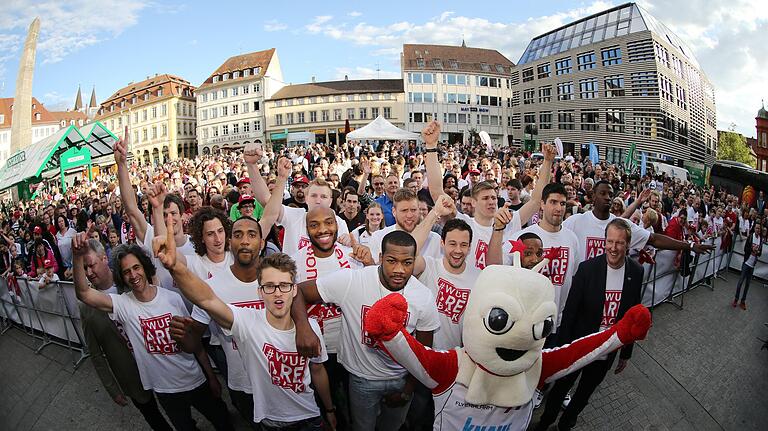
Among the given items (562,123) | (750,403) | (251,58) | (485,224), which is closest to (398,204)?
(485,224)

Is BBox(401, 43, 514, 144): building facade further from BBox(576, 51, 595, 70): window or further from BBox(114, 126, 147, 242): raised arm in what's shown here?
BBox(114, 126, 147, 242): raised arm

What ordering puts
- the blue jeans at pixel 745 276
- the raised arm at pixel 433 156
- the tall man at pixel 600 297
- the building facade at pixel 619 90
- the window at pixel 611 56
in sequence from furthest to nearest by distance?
the window at pixel 611 56
the building facade at pixel 619 90
the blue jeans at pixel 745 276
the raised arm at pixel 433 156
the tall man at pixel 600 297

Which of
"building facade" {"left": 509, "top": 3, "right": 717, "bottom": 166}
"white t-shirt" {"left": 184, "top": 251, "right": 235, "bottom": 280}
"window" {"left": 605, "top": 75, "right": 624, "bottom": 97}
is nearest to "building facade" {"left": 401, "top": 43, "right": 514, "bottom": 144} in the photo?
"building facade" {"left": 509, "top": 3, "right": 717, "bottom": 166}

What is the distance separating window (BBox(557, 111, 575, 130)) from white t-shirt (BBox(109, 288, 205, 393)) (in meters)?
52.0

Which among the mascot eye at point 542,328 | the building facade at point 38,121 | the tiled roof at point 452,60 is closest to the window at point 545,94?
the tiled roof at point 452,60

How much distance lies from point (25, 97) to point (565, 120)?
49.8 m

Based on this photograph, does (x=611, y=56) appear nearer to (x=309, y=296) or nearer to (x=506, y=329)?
(x=309, y=296)

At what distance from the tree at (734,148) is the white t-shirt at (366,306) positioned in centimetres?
8695

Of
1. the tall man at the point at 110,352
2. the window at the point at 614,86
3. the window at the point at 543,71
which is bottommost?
the tall man at the point at 110,352

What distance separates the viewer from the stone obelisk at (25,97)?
30.0 meters

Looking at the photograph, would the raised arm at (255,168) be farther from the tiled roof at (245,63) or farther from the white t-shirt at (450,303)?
the tiled roof at (245,63)

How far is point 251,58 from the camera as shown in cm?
6394

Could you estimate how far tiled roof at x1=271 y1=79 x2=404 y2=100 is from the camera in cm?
5878

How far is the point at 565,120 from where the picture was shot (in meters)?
50.1
